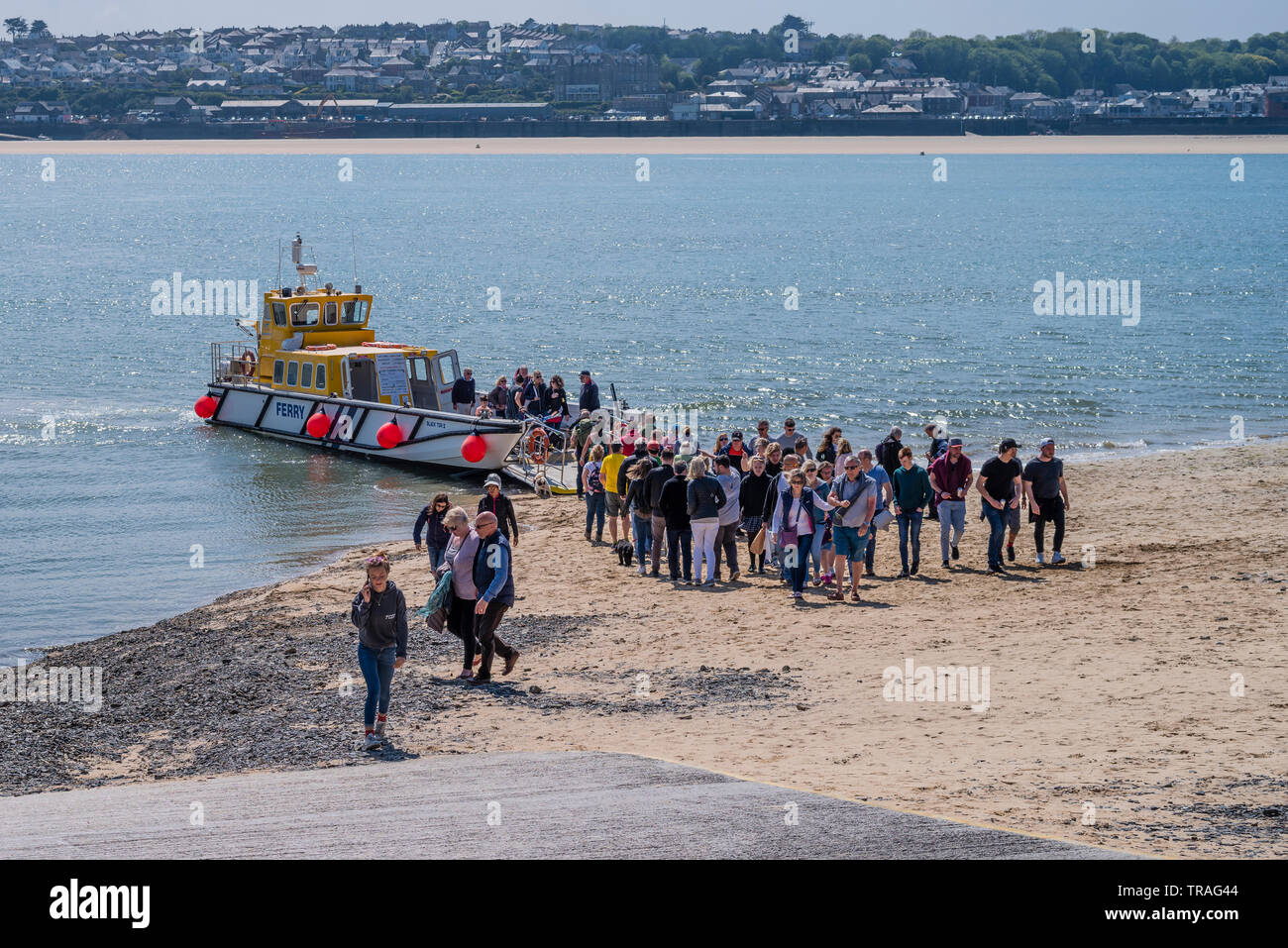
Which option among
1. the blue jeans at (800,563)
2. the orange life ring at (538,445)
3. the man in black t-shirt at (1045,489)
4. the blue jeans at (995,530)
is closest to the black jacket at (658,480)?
the blue jeans at (800,563)

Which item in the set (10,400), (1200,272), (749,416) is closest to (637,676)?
(749,416)

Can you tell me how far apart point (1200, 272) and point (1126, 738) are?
224 feet

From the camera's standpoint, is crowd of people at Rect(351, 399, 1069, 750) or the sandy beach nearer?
the sandy beach

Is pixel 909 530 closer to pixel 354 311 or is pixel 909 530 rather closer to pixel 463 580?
pixel 463 580

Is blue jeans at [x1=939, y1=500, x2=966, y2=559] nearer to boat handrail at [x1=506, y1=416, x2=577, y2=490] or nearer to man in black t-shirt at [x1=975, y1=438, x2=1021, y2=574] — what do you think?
man in black t-shirt at [x1=975, y1=438, x2=1021, y2=574]

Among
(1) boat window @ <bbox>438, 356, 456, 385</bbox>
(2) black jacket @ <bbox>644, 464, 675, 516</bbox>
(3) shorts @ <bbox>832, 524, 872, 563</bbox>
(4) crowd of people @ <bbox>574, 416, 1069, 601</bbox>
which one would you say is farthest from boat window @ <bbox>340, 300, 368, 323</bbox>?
(3) shorts @ <bbox>832, 524, 872, 563</bbox>

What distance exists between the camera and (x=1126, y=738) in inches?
445

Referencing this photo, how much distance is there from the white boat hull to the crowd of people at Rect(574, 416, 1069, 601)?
839 cm

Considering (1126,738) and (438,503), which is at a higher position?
(438,503)

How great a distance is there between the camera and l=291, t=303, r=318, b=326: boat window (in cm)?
3186

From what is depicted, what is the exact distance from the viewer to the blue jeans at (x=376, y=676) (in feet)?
38.4

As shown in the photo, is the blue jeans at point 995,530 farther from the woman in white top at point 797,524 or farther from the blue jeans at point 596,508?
the blue jeans at point 596,508

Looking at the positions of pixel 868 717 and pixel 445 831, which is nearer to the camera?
pixel 445 831

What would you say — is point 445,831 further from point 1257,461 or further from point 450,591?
point 1257,461
